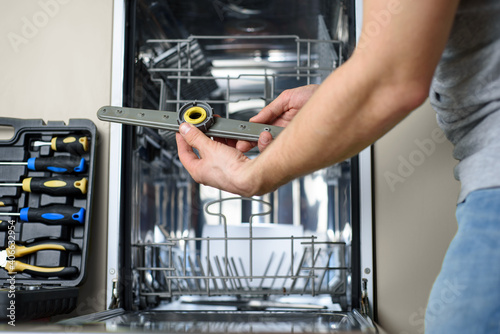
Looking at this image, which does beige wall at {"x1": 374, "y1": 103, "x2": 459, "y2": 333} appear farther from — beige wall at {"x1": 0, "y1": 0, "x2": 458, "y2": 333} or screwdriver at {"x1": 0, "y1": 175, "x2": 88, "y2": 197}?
screwdriver at {"x1": 0, "y1": 175, "x2": 88, "y2": 197}

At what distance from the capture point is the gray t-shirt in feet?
2.06

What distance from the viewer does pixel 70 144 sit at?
1.12 meters

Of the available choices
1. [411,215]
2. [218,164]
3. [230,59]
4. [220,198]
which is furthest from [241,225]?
[218,164]

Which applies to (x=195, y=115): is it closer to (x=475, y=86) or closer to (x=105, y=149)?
(x=105, y=149)

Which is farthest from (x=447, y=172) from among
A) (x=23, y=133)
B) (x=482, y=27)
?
(x=23, y=133)

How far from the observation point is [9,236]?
1.10 metres

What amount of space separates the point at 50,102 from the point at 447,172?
0.93 metres

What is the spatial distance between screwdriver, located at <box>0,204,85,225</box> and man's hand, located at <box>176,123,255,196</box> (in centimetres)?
39

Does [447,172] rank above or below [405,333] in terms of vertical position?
above

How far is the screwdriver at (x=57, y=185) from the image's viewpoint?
1.10 m

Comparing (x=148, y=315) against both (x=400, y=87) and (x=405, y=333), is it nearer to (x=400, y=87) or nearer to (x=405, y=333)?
(x=405, y=333)

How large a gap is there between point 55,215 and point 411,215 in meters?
0.77
